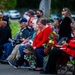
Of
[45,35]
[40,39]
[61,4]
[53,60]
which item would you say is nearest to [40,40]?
[40,39]

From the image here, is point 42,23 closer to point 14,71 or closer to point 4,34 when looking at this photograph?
point 14,71

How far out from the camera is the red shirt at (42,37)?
1308 cm

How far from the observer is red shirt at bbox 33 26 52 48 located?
13.1m

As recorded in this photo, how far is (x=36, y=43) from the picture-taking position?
1334 cm

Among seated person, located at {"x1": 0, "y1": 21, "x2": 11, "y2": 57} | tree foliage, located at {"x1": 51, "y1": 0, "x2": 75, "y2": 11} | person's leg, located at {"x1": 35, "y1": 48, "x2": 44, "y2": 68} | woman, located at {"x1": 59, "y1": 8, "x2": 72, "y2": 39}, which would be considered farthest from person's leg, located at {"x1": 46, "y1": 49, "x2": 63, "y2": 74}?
tree foliage, located at {"x1": 51, "y1": 0, "x2": 75, "y2": 11}

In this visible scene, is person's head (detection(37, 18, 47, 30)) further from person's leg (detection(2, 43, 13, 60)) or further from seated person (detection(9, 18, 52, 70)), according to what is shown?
person's leg (detection(2, 43, 13, 60))

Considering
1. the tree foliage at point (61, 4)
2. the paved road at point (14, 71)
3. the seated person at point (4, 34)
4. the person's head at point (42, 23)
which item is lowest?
the tree foliage at point (61, 4)

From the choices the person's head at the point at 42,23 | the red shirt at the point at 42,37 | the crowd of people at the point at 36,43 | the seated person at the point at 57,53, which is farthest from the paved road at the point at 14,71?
the person's head at the point at 42,23

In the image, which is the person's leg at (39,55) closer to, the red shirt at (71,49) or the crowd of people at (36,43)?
the crowd of people at (36,43)

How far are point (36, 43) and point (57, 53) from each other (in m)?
1.45

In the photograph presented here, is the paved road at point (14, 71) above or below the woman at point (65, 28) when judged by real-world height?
below

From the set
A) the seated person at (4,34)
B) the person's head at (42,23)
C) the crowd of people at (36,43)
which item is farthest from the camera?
the seated person at (4,34)

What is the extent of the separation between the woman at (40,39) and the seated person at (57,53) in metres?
0.74

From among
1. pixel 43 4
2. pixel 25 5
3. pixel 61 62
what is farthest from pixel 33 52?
pixel 25 5
